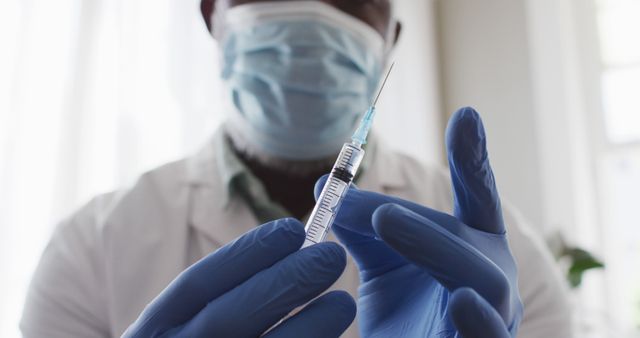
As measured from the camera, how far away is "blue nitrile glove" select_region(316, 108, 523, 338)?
0.49 metres

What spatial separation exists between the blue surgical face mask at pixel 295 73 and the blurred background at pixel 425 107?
17.0 inches

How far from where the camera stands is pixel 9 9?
117 cm

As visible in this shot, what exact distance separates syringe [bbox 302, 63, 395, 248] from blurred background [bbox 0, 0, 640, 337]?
79 cm

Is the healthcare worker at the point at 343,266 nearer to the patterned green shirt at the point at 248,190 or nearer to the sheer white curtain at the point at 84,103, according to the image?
the patterned green shirt at the point at 248,190

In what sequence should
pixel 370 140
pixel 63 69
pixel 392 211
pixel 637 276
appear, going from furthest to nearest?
1. pixel 637 276
2. pixel 63 69
3. pixel 370 140
4. pixel 392 211

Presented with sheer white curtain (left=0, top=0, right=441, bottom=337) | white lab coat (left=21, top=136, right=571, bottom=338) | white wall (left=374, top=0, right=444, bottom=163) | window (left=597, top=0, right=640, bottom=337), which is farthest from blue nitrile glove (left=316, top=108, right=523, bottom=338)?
window (left=597, top=0, right=640, bottom=337)

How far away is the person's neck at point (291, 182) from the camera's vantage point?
103cm

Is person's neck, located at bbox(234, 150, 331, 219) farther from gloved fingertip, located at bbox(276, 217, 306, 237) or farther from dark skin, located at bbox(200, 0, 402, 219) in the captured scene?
gloved fingertip, located at bbox(276, 217, 306, 237)

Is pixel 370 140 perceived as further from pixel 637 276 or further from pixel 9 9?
pixel 637 276

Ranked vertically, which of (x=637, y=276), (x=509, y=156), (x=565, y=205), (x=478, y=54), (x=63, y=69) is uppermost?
(x=63, y=69)

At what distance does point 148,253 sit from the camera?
95 centimetres

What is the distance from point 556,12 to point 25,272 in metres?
1.90

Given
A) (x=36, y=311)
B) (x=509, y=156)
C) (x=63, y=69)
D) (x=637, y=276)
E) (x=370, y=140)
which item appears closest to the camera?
(x=36, y=311)

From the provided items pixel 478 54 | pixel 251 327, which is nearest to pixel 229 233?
pixel 251 327
